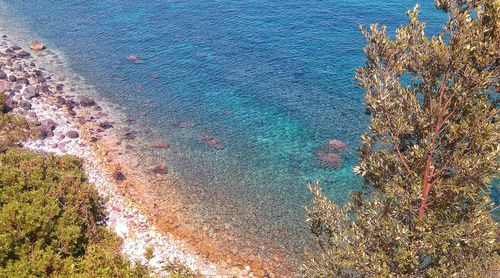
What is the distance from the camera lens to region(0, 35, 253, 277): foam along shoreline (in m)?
41.3

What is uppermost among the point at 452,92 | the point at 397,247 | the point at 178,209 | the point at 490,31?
the point at 490,31

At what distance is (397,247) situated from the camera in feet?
75.6

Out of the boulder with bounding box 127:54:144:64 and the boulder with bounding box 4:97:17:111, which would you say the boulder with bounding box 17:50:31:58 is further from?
the boulder with bounding box 4:97:17:111

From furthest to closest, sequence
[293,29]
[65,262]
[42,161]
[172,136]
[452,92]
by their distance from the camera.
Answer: [293,29]
[172,136]
[42,161]
[65,262]
[452,92]

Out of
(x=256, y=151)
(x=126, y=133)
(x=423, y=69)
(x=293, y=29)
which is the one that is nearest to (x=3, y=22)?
(x=126, y=133)

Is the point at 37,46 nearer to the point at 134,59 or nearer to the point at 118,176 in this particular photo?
the point at 134,59

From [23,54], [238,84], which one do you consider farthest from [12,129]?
[238,84]

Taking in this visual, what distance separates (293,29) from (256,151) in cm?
4359

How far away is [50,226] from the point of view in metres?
34.7

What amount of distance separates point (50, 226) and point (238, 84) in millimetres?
45793

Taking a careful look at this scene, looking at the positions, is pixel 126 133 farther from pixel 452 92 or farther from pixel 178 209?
pixel 452 92

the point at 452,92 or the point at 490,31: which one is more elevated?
the point at 490,31

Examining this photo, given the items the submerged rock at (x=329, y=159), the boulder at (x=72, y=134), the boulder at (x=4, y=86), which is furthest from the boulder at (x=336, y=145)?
the boulder at (x=4, y=86)

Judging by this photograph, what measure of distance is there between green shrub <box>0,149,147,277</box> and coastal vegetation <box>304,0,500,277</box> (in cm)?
1908
